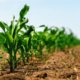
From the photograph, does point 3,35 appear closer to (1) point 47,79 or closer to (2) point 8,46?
(2) point 8,46

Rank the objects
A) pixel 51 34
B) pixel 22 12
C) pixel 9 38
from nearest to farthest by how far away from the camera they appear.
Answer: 1. pixel 9 38
2. pixel 22 12
3. pixel 51 34

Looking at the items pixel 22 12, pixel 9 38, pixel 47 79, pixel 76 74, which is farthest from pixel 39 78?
pixel 22 12

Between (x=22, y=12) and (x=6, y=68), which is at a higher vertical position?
(x=22, y=12)

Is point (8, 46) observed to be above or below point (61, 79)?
above

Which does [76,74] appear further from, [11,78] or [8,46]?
[8,46]

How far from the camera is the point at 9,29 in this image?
7047 millimetres

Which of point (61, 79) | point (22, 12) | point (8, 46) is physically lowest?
point (61, 79)

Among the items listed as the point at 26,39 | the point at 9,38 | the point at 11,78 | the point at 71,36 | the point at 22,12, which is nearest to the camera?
the point at 11,78

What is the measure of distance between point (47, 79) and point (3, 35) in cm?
160

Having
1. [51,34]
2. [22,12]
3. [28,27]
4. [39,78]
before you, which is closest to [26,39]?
[28,27]

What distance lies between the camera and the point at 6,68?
25.9 ft

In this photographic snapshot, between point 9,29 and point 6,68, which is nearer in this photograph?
point 9,29

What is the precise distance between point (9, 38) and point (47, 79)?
148 centimetres

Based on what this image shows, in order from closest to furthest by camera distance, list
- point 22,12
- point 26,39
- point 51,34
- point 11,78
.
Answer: point 11,78
point 22,12
point 26,39
point 51,34
